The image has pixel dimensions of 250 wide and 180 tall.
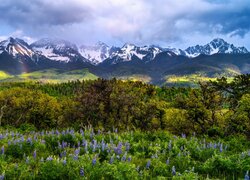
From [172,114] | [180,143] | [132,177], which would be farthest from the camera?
[172,114]

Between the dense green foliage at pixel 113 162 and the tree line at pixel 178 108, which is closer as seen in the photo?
the dense green foliage at pixel 113 162

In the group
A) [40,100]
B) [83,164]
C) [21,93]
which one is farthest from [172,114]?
[83,164]

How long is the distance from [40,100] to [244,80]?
88549 millimetres

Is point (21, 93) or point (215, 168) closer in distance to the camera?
point (215, 168)

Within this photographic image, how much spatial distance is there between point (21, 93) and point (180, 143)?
115374 millimetres

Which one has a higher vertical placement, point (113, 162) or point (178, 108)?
point (113, 162)

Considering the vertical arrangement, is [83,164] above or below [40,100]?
above

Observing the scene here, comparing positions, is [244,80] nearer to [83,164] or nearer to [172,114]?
[83,164]

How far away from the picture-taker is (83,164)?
7.79m

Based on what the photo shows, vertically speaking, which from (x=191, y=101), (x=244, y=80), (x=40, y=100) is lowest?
(x=40, y=100)

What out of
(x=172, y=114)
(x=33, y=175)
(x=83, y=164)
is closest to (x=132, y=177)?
(x=83, y=164)

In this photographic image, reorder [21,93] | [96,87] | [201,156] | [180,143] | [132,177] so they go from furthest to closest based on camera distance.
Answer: [21,93], [96,87], [180,143], [201,156], [132,177]

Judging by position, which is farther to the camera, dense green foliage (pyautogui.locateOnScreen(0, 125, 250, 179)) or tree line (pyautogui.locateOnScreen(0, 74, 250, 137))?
tree line (pyautogui.locateOnScreen(0, 74, 250, 137))

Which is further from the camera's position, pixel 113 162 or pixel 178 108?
pixel 178 108
